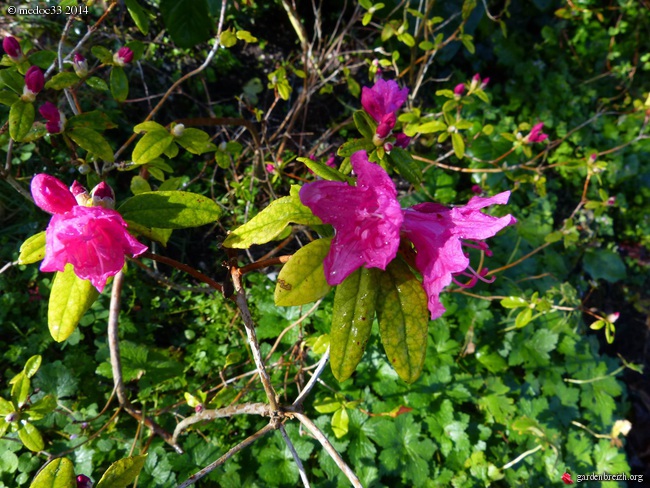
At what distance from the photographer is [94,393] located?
162cm

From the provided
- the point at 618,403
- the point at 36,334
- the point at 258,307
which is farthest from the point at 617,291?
the point at 36,334

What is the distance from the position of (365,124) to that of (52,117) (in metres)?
0.66

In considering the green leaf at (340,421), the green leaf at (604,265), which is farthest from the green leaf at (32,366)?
the green leaf at (604,265)

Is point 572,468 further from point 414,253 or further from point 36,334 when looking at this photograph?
point 36,334

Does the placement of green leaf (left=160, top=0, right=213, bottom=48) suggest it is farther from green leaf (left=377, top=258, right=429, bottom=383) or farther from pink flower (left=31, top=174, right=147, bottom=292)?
green leaf (left=377, top=258, right=429, bottom=383)

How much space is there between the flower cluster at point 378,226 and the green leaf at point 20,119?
0.61 m

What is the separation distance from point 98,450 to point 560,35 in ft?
13.9

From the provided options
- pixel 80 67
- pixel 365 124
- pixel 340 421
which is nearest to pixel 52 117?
pixel 80 67

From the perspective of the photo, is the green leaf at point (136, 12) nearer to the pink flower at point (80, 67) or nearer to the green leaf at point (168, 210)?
the pink flower at point (80, 67)

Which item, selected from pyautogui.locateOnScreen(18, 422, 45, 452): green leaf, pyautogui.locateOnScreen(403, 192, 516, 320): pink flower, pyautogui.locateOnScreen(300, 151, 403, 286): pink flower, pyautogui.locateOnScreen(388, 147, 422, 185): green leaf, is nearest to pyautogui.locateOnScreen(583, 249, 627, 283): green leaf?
pyautogui.locateOnScreen(388, 147, 422, 185): green leaf

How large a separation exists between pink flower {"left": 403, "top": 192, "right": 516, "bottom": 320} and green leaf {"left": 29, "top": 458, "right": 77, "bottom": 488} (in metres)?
0.65

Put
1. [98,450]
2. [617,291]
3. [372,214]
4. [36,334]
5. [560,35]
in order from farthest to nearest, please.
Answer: [560,35]
[617,291]
[36,334]
[98,450]
[372,214]

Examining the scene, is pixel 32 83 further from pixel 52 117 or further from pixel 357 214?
pixel 357 214

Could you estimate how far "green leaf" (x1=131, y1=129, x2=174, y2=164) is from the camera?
0.94 meters
